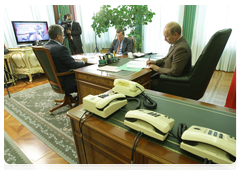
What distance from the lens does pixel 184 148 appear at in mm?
529

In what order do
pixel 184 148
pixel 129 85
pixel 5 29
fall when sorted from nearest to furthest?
pixel 184 148
pixel 129 85
pixel 5 29

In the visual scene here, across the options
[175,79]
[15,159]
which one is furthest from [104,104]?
[15,159]

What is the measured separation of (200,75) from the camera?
1.46 metres

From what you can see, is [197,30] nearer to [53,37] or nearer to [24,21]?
[53,37]

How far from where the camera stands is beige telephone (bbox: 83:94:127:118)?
2.49 ft

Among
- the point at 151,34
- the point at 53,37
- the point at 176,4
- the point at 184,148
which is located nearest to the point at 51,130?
the point at 53,37

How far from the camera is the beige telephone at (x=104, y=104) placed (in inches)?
29.9

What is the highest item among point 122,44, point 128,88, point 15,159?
point 122,44

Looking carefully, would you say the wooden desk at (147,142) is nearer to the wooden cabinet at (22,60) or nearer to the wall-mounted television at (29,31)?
the wooden cabinet at (22,60)

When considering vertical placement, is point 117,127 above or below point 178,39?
below

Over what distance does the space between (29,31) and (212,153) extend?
504 cm

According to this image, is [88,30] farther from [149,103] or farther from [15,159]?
[149,103]

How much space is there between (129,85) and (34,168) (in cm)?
125

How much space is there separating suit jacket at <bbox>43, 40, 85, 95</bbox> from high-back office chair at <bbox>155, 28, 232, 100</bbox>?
125 centimetres
